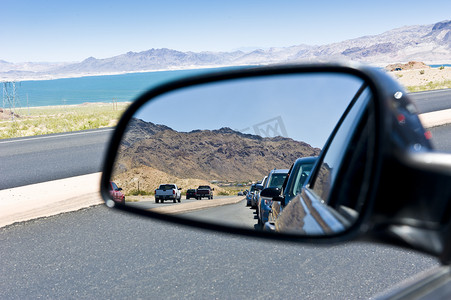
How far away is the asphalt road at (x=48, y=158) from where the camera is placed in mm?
10219

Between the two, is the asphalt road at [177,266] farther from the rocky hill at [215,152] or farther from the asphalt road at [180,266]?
the rocky hill at [215,152]

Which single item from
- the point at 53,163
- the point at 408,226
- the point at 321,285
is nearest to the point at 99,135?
the point at 53,163

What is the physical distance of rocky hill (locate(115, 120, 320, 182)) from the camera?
209 centimetres

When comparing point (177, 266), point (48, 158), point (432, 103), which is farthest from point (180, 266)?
point (432, 103)

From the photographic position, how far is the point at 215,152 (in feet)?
7.27

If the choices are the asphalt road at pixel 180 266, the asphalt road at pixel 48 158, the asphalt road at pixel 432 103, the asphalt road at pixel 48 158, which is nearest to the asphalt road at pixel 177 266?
the asphalt road at pixel 180 266

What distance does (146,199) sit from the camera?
96.3 inches

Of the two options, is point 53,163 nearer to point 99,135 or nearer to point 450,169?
point 99,135

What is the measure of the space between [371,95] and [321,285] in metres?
2.66

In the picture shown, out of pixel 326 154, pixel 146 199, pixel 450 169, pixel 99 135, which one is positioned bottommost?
pixel 99 135

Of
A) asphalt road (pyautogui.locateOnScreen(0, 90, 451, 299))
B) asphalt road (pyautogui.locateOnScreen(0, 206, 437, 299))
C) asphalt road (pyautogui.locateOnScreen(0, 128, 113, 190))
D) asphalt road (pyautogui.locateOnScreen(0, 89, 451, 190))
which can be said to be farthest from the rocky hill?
asphalt road (pyautogui.locateOnScreen(0, 89, 451, 190))

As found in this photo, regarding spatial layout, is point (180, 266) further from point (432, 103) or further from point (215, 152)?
point (432, 103)

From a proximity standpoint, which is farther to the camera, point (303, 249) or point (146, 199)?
point (303, 249)

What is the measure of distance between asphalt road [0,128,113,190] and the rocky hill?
23.9 ft
